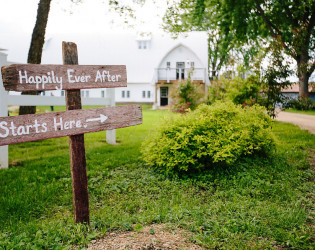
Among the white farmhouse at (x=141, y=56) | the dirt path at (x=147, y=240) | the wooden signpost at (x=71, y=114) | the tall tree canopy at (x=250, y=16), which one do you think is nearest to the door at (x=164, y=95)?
the white farmhouse at (x=141, y=56)

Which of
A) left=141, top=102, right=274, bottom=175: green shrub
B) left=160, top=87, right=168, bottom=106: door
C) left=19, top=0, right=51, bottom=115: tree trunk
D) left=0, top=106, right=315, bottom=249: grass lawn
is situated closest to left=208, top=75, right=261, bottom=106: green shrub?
left=0, top=106, right=315, bottom=249: grass lawn

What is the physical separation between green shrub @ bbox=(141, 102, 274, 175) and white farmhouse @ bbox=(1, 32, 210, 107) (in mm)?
23226

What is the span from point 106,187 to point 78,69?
94.1 inches

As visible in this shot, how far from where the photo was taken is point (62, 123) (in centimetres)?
288

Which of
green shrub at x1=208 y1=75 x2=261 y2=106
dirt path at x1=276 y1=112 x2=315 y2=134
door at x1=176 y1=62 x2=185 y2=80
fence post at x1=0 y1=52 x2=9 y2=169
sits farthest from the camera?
door at x1=176 y1=62 x2=185 y2=80

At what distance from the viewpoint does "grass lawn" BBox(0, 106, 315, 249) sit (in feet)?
9.45

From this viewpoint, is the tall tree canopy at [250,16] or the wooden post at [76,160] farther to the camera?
the tall tree canopy at [250,16]

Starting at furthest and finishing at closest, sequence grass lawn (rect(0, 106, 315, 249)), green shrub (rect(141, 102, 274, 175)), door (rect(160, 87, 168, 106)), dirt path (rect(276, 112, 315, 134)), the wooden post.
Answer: door (rect(160, 87, 168, 106)) → dirt path (rect(276, 112, 315, 134)) → green shrub (rect(141, 102, 274, 175)) → the wooden post → grass lawn (rect(0, 106, 315, 249))

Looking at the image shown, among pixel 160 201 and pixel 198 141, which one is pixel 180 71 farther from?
pixel 160 201

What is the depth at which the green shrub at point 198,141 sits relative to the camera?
16.6 ft

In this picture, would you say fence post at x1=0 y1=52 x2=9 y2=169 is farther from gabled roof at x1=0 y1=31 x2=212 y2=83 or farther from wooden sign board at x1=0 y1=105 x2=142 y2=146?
gabled roof at x1=0 y1=31 x2=212 y2=83

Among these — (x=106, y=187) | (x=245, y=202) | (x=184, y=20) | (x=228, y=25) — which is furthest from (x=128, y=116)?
(x=228, y=25)

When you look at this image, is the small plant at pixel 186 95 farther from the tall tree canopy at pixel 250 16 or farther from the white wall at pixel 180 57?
the white wall at pixel 180 57

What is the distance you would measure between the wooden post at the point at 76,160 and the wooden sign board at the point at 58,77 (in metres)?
0.14
